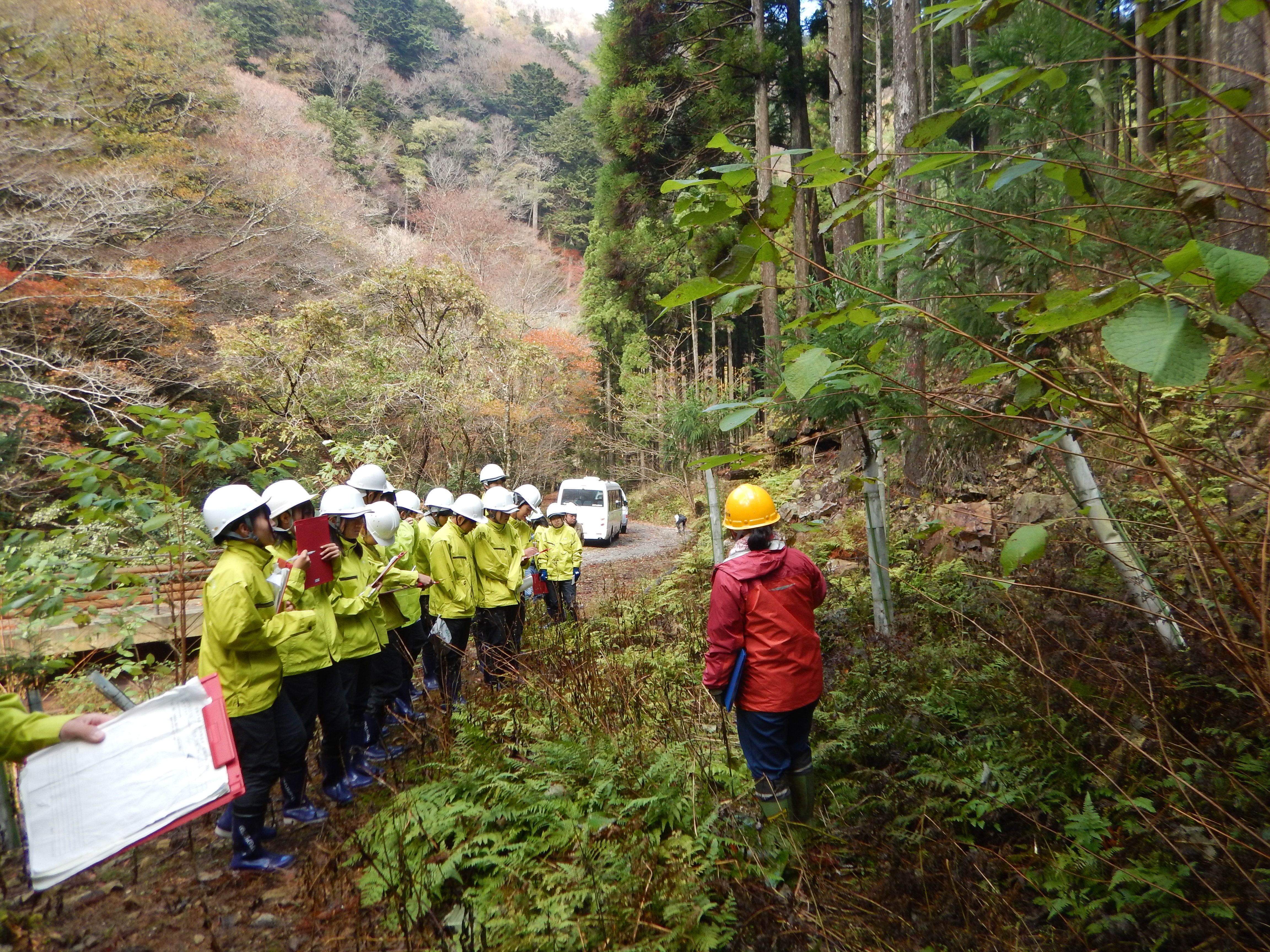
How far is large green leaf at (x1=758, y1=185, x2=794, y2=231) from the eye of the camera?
5.22 ft

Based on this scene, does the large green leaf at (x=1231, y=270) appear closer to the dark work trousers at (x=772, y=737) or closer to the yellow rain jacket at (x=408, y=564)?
the dark work trousers at (x=772, y=737)

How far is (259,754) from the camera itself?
147 inches

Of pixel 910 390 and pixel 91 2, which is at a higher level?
pixel 91 2

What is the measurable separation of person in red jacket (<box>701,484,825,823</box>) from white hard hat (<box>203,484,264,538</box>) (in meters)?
2.52

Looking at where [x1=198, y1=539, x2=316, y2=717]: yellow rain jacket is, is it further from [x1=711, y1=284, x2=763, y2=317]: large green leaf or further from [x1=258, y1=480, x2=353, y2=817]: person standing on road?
[x1=711, y1=284, x2=763, y2=317]: large green leaf

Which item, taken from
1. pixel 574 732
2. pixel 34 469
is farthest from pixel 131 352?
pixel 574 732

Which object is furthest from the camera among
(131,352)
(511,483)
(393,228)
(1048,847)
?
(393,228)

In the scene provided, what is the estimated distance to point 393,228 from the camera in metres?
31.0

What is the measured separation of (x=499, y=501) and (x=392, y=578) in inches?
66.6

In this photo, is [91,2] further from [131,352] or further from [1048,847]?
[1048,847]

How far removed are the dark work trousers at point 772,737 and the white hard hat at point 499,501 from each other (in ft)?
11.8

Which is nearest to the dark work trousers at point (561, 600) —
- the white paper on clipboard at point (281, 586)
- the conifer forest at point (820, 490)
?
the conifer forest at point (820, 490)

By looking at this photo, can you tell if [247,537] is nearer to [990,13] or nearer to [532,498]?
[990,13]

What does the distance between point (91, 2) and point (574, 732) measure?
21740 mm
